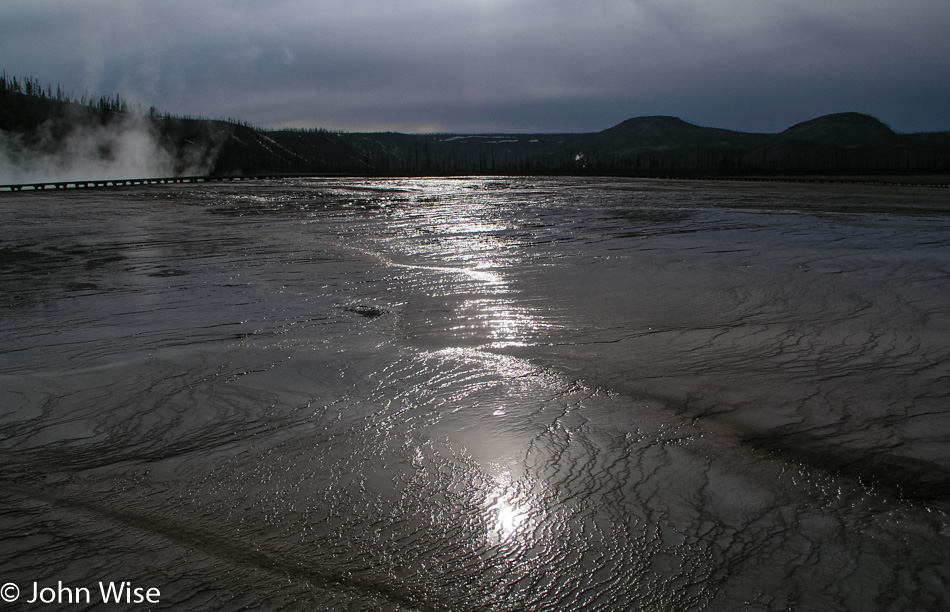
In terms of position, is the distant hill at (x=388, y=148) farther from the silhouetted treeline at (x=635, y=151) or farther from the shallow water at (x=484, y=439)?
the shallow water at (x=484, y=439)

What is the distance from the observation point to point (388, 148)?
161 m

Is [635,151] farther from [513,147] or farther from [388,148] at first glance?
[388,148]

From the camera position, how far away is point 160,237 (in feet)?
37.9

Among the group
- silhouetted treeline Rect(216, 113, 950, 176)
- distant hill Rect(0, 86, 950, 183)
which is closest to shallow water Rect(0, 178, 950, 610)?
distant hill Rect(0, 86, 950, 183)

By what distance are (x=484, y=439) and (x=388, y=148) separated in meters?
164

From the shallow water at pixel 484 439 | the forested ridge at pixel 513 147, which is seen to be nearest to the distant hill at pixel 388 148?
the forested ridge at pixel 513 147

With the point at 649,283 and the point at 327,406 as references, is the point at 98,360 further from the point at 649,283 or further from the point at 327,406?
the point at 649,283

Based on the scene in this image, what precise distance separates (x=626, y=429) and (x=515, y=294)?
3254 millimetres

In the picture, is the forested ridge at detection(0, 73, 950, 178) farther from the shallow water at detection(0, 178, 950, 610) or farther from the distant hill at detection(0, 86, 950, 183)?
the shallow water at detection(0, 178, 950, 610)

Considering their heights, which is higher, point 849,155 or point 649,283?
point 849,155

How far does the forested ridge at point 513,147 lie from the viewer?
5994cm

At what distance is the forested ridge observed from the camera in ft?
197

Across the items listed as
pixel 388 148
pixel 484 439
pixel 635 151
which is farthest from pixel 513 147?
pixel 484 439

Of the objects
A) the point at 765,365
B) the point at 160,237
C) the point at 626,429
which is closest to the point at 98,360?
the point at 626,429
